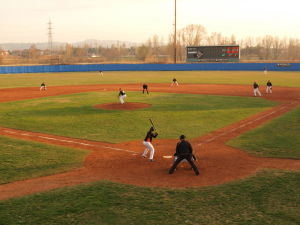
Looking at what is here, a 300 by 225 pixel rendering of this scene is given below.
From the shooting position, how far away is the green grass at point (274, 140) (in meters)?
15.9

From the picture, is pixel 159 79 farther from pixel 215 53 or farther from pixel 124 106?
pixel 124 106

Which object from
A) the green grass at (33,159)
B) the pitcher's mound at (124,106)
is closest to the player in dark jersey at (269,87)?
the pitcher's mound at (124,106)

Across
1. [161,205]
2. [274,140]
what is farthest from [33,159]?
[274,140]

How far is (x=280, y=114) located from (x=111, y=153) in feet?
54.5

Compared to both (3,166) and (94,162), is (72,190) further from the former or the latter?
(3,166)

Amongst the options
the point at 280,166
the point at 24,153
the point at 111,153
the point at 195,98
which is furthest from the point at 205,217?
the point at 195,98

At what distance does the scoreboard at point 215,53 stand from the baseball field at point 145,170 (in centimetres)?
5976

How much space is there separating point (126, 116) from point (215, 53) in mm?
63871

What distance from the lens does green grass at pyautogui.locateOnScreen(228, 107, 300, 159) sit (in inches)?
625

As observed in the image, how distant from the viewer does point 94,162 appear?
1452cm

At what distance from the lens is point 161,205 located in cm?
1002

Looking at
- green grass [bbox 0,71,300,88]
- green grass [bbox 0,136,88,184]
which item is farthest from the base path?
green grass [bbox 0,71,300,88]

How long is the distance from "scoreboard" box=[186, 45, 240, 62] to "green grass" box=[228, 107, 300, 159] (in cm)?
6345

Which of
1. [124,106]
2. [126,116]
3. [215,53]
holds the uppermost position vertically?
[215,53]
